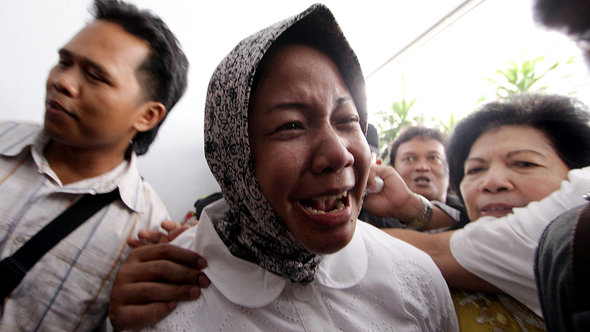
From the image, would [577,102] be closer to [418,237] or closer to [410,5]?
[418,237]

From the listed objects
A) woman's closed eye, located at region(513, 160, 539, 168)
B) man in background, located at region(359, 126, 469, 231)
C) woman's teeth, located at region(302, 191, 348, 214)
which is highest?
woman's teeth, located at region(302, 191, 348, 214)

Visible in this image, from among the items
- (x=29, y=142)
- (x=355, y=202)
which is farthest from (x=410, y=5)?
(x=29, y=142)

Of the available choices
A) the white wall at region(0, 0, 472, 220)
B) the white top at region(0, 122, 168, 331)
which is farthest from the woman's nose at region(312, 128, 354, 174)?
the white wall at region(0, 0, 472, 220)

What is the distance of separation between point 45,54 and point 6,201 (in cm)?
144

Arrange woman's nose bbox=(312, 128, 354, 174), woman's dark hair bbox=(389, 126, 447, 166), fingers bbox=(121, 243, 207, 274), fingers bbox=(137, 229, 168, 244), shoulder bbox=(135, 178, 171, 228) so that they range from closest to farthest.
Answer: woman's nose bbox=(312, 128, 354, 174) → fingers bbox=(121, 243, 207, 274) → fingers bbox=(137, 229, 168, 244) → shoulder bbox=(135, 178, 171, 228) → woman's dark hair bbox=(389, 126, 447, 166)

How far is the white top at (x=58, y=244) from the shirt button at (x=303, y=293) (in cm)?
60

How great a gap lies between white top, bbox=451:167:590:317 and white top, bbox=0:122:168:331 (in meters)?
1.13

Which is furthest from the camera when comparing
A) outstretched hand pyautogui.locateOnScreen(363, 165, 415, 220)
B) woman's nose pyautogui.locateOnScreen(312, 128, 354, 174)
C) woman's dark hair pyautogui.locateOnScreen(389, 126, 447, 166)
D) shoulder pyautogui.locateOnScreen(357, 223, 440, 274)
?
woman's dark hair pyautogui.locateOnScreen(389, 126, 447, 166)

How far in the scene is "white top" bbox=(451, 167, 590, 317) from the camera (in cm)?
67

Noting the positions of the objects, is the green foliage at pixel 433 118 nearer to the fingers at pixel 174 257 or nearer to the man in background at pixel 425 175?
the man in background at pixel 425 175

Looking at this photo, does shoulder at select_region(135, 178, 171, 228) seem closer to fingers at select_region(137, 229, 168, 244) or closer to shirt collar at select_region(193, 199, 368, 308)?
fingers at select_region(137, 229, 168, 244)

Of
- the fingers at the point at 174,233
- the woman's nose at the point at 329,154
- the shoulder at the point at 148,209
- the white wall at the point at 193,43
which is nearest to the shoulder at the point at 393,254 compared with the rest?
the woman's nose at the point at 329,154

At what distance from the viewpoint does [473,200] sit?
1039 mm

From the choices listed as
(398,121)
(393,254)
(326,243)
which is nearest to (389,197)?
(393,254)
